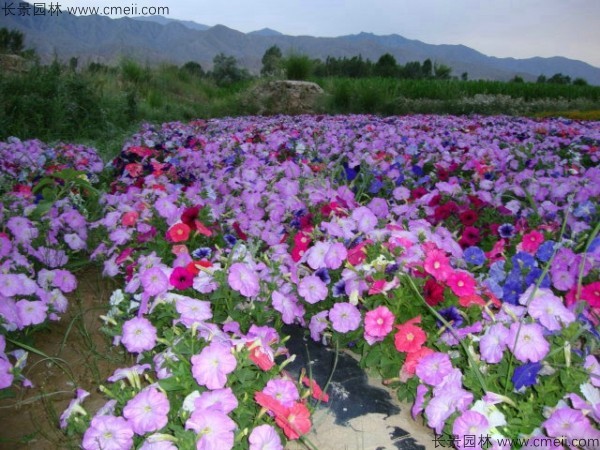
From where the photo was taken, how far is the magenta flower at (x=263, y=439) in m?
1.43

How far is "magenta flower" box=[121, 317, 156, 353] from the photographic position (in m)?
1.80

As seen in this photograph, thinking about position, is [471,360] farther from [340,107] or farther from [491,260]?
[340,107]

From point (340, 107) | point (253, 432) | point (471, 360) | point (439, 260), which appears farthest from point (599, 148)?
point (340, 107)

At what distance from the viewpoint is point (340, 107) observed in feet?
43.4

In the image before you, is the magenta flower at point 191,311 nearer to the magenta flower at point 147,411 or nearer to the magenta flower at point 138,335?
the magenta flower at point 138,335

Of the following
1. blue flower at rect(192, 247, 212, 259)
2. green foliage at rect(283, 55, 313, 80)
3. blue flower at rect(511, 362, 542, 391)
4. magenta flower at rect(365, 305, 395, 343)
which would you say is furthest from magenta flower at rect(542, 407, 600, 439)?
green foliage at rect(283, 55, 313, 80)

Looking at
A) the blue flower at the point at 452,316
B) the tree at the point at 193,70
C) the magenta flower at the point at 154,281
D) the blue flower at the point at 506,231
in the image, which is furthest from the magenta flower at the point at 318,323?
the tree at the point at 193,70

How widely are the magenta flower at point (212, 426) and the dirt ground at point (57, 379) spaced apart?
62 cm

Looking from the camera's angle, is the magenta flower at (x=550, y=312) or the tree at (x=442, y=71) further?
the tree at (x=442, y=71)

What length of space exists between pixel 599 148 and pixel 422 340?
4.71m

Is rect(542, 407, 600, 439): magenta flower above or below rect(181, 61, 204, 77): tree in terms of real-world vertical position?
below

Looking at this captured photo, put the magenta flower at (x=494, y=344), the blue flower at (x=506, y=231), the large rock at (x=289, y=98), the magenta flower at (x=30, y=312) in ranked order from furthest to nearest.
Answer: the large rock at (x=289, y=98) → the blue flower at (x=506, y=231) → the magenta flower at (x=30, y=312) → the magenta flower at (x=494, y=344)

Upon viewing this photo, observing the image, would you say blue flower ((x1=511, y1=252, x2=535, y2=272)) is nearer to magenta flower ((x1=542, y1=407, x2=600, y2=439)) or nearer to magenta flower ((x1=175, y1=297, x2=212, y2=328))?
magenta flower ((x1=542, y1=407, x2=600, y2=439))

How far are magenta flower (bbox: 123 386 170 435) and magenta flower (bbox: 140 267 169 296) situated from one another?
0.65 m
